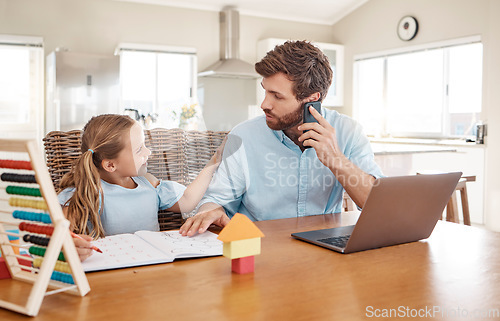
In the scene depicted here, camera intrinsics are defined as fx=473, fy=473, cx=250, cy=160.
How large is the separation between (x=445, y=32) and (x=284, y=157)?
14.3 feet

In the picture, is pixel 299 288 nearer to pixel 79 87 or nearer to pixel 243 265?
pixel 243 265

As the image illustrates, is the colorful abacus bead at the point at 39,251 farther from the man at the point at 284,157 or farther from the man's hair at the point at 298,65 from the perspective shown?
the man's hair at the point at 298,65

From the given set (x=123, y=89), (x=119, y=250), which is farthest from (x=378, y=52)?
(x=119, y=250)

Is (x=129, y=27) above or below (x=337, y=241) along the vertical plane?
above

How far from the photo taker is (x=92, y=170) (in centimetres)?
151

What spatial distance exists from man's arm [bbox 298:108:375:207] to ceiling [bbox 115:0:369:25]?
189 inches

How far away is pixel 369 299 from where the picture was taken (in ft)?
2.62

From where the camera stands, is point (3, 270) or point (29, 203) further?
point (3, 270)

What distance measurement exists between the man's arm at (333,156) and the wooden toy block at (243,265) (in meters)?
0.68

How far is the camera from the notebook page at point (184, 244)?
104 cm

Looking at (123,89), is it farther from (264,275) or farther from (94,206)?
(264,275)

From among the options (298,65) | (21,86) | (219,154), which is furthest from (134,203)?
(21,86)

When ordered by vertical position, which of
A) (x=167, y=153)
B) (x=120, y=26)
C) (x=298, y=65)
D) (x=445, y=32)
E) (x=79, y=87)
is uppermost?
(x=120, y=26)

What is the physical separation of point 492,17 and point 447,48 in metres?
0.80
